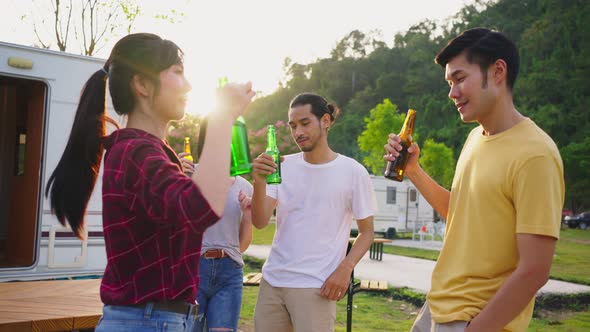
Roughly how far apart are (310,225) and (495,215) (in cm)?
168

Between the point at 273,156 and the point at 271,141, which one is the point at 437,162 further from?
the point at 273,156

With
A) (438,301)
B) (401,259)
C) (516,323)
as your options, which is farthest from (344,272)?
(401,259)

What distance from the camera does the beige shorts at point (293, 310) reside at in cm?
339

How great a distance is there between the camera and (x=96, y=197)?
627cm

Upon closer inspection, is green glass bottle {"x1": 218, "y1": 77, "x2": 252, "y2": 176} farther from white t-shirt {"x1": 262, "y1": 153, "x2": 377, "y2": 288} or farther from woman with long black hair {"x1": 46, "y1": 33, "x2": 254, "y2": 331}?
white t-shirt {"x1": 262, "y1": 153, "x2": 377, "y2": 288}

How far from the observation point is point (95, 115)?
1.93m

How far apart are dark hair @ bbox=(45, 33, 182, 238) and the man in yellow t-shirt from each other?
1153 mm

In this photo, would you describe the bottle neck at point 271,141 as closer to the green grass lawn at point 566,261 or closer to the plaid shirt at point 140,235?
the plaid shirt at point 140,235

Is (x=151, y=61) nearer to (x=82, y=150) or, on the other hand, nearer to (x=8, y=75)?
(x=82, y=150)

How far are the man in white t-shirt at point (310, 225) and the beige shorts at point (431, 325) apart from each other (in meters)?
1.05

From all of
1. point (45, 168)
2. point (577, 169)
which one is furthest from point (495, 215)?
point (577, 169)

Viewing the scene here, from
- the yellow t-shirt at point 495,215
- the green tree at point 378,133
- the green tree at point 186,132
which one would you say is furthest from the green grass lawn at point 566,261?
the green tree at point 378,133

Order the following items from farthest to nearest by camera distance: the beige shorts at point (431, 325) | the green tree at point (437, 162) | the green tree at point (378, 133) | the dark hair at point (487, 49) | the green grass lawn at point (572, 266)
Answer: the green tree at point (437, 162) → the green tree at point (378, 133) → the green grass lawn at point (572, 266) → the dark hair at point (487, 49) → the beige shorts at point (431, 325)

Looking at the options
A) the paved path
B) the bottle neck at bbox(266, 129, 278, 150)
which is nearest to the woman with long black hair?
the bottle neck at bbox(266, 129, 278, 150)
